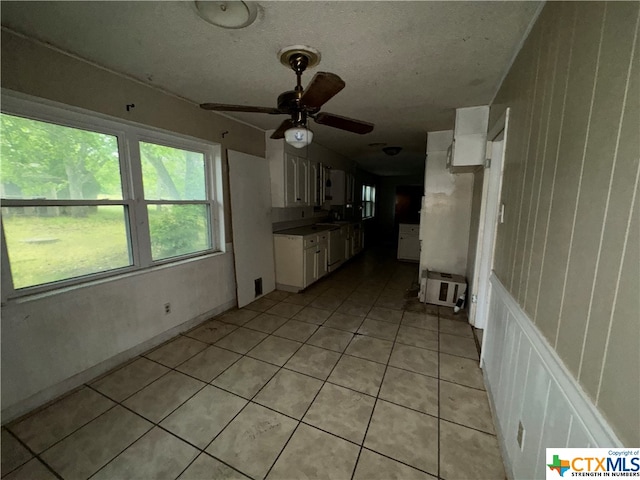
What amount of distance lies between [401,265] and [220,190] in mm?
3895

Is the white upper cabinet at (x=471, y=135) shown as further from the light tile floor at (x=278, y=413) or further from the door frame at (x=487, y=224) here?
the light tile floor at (x=278, y=413)

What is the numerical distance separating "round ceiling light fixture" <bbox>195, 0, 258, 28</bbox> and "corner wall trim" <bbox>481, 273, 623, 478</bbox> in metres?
2.04

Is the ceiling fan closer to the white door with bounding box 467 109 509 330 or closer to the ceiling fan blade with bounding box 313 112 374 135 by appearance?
the ceiling fan blade with bounding box 313 112 374 135

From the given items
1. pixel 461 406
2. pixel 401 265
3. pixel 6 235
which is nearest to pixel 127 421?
pixel 6 235

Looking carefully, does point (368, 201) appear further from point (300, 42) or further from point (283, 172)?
point (300, 42)

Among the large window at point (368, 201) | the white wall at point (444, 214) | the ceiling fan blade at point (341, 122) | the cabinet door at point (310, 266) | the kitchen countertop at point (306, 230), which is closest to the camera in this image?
the ceiling fan blade at point (341, 122)

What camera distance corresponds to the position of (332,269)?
471 centimetres

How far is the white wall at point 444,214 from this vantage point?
140 inches

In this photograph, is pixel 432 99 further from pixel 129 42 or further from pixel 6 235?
pixel 6 235

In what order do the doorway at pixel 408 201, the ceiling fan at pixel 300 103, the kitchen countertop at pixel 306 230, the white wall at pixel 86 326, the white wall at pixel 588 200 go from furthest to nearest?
the doorway at pixel 408 201 < the kitchen countertop at pixel 306 230 < the white wall at pixel 86 326 < the ceiling fan at pixel 300 103 < the white wall at pixel 588 200

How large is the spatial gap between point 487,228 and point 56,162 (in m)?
3.62

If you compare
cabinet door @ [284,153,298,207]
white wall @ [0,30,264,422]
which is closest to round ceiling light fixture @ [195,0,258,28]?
white wall @ [0,30,264,422]

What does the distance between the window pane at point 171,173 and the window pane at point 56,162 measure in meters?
0.25

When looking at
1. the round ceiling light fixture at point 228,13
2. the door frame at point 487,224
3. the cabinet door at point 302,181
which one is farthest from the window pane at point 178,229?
the door frame at point 487,224
